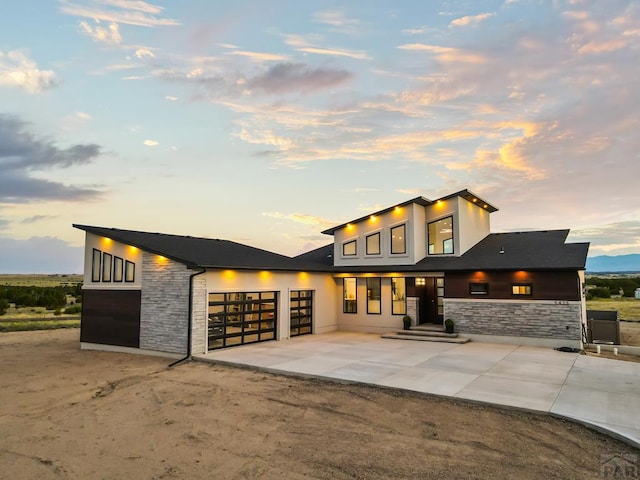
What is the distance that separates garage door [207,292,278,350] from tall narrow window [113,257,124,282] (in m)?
4.03

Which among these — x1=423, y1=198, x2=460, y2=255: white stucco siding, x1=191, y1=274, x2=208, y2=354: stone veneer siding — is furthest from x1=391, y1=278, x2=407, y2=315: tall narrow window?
x1=191, y1=274, x2=208, y2=354: stone veneer siding

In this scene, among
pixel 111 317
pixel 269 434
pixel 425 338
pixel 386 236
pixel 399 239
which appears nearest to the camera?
pixel 269 434

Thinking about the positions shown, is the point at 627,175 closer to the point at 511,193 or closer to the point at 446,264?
the point at 511,193

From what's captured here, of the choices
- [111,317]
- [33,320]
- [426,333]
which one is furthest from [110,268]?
[33,320]

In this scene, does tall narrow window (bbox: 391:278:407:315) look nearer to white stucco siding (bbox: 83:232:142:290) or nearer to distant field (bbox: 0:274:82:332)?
white stucco siding (bbox: 83:232:142:290)

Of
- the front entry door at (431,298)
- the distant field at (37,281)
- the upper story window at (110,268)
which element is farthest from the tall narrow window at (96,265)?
the distant field at (37,281)

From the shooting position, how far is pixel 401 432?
21.0 feet

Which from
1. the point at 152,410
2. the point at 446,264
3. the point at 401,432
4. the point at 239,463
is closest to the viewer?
the point at 239,463

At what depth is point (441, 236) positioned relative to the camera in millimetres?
18516

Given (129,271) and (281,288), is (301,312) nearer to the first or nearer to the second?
(281,288)

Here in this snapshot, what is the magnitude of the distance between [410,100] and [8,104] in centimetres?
1654

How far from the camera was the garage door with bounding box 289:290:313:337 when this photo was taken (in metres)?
17.1

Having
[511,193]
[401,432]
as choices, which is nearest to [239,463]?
[401,432]

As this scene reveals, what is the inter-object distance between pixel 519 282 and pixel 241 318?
10866mm
